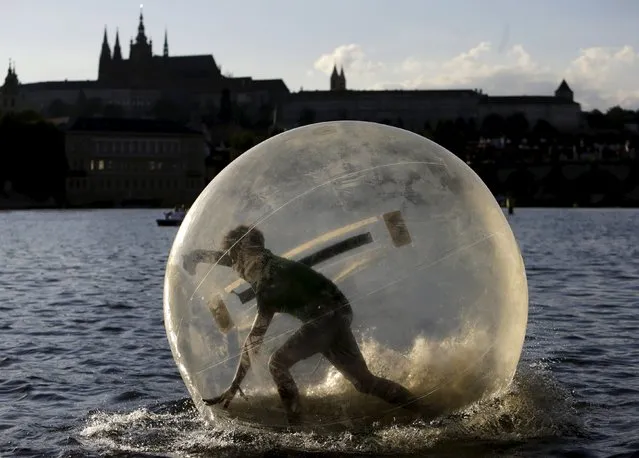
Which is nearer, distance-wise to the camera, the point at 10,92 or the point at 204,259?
the point at 204,259

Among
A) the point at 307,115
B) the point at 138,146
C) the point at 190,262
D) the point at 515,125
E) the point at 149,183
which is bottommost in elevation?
the point at 149,183

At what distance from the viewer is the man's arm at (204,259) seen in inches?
334

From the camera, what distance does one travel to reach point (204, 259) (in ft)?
28.2

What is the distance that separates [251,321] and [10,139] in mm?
126034

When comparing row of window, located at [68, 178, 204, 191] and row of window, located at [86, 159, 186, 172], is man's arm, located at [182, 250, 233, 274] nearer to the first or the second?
row of window, located at [68, 178, 204, 191]

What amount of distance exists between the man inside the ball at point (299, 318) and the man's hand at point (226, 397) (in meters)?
0.21

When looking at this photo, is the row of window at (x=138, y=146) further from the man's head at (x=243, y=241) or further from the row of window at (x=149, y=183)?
the man's head at (x=243, y=241)

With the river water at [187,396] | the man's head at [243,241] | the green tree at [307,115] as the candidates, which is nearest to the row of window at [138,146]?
the green tree at [307,115]

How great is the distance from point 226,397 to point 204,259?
A: 1.04 m

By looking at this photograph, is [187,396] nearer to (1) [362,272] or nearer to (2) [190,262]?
(2) [190,262]

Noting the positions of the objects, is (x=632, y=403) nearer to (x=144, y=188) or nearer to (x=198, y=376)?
(x=198, y=376)

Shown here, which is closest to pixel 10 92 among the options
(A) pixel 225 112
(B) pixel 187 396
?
(A) pixel 225 112

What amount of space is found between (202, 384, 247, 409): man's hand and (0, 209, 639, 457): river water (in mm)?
369

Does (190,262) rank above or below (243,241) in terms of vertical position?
below
